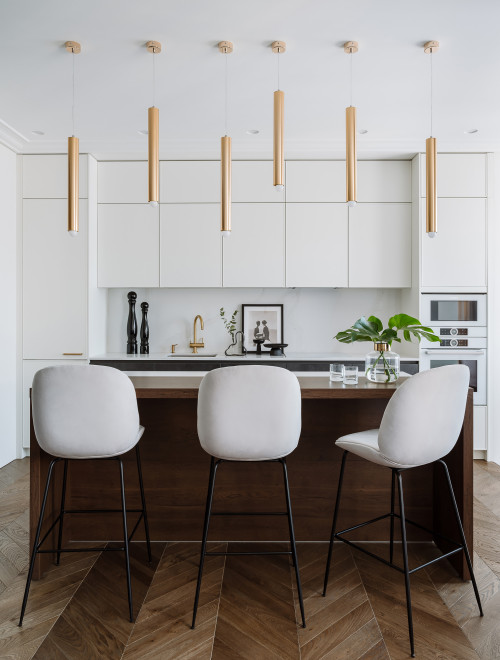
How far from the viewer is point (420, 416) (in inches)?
75.1

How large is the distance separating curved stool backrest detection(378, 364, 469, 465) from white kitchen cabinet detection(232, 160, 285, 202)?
2798 mm

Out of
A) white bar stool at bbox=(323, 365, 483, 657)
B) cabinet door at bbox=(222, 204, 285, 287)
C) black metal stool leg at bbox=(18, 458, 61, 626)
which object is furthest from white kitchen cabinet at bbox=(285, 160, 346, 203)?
black metal stool leg at bbox=(18, 458, 61, 626)

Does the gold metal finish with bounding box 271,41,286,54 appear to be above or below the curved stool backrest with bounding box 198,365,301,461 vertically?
above

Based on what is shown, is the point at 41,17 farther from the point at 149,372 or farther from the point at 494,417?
the point at 494,417

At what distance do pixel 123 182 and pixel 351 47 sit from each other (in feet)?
7.77

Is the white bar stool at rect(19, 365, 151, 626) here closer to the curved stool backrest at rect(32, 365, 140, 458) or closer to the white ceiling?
the curved stool backrest at rect(32, 365, 140, 458)

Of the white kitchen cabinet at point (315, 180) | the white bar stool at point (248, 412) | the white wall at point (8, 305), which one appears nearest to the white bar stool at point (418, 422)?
the white bar stool at point (248, 412)

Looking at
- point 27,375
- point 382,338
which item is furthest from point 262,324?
point 382,338

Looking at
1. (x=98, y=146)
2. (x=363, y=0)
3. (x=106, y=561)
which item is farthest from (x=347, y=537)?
(x=98, y=146)

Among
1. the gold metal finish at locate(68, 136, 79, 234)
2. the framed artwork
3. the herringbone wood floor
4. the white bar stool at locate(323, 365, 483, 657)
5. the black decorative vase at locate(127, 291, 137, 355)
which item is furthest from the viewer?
the framed artwork

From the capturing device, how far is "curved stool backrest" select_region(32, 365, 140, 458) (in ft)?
6.47

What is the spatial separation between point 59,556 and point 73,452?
0.78 metres

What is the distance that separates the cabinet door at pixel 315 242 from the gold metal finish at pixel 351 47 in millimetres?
1674

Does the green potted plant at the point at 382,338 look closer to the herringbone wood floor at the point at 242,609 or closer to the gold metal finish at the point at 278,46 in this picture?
the herringbone wood floor at the point at 242,609
